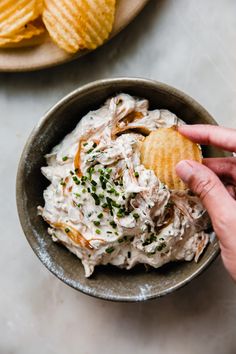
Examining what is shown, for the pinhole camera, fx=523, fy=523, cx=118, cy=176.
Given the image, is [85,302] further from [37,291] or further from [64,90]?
[64,90]

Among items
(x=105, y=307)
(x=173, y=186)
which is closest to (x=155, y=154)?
(x=173, y=186)

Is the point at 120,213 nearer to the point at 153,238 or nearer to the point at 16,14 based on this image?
the point at 153,238

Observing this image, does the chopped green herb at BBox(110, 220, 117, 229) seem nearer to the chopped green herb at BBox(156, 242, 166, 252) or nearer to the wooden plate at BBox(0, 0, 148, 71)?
the chopped green herb at BBox(156, 242, 166, 252)

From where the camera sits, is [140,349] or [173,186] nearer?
[173,186]

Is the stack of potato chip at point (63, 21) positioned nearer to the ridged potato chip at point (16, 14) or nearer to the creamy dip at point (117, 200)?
the ridged potato chip at point (16, 14)

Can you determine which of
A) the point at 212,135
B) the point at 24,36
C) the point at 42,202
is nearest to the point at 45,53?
the point at 24,36

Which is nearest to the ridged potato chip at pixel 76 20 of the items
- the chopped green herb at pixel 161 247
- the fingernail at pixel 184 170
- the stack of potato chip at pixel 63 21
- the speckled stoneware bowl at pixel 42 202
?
the stack of potato chip at pixel 63 21

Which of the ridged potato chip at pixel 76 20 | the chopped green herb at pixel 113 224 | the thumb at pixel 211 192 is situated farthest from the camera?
the ridged potato chip at pixel 76 20
